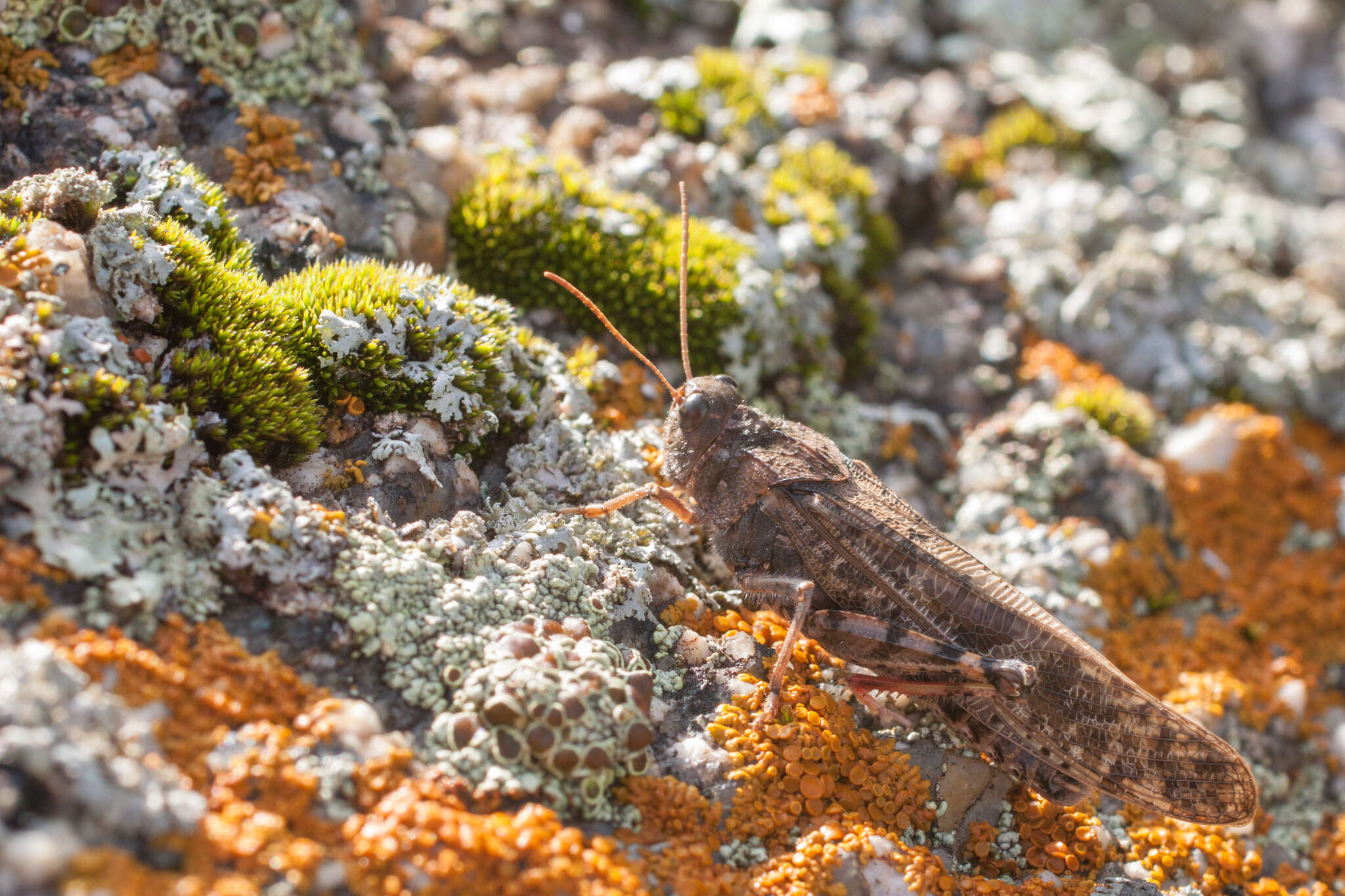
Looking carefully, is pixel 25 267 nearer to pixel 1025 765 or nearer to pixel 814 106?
pixel 1025 765

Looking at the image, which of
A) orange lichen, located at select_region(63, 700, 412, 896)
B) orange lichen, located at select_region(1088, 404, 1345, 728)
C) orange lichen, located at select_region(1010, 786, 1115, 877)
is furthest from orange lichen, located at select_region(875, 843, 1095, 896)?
orange lichen, located at select_region(63, 700, 412, 896)

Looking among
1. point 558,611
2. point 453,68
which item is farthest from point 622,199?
point 558,611

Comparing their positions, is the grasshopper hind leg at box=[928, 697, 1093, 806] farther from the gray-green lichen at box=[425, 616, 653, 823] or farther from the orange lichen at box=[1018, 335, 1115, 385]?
the orange lichen at box=[1018, 335, 1115, 385]

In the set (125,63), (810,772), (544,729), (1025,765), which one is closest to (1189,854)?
(1025,765)

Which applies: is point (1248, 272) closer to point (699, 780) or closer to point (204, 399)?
point (699, 780)

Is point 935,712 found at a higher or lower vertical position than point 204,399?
lower

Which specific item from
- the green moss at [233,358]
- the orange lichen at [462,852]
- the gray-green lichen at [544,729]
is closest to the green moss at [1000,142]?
the green moss at [233,358]

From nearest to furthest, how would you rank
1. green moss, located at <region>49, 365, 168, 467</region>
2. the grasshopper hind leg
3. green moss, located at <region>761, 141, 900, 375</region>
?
green moss, located at <region>49, 365, 168, 467</region>
the grasshopper hind leg
green moss, located at <region>761, 141, 900, 375</region>

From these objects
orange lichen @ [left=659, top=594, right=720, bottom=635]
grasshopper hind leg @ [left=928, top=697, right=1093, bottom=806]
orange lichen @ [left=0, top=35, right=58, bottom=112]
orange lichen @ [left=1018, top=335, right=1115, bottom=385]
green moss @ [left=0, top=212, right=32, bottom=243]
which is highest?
orange lichen @ [left=0, top=35, right=58, bottom=112]
